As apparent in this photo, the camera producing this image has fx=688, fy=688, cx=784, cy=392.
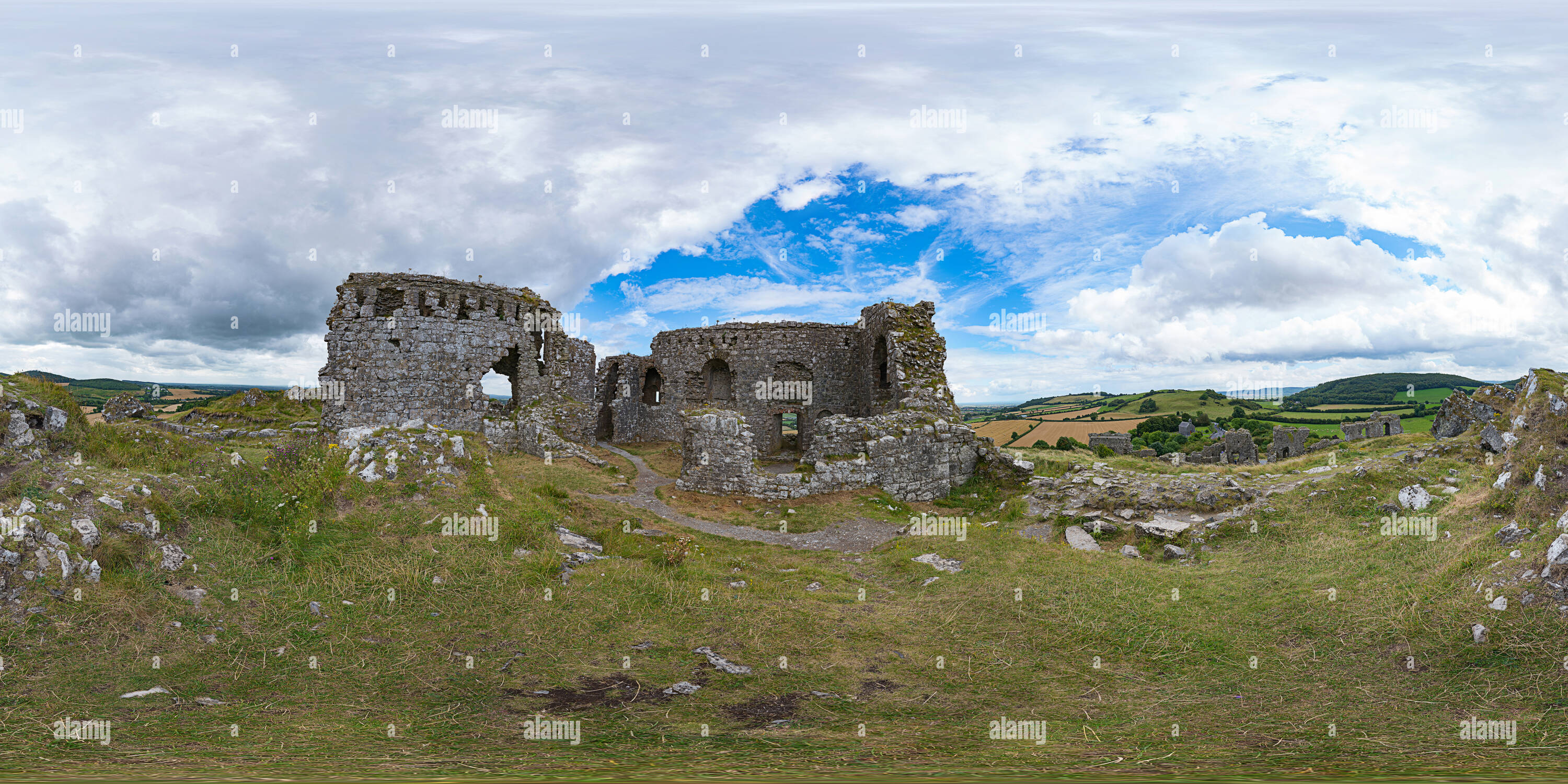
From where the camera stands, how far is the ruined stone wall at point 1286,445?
27391 millimetres

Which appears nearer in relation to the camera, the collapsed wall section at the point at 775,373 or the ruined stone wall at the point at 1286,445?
the ruined stone wall at the point at 1286,445

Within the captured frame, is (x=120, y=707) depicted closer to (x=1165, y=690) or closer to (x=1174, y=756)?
(x=1174, y=756)

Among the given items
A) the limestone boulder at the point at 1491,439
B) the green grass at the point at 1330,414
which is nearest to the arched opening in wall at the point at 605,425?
the limestone boulder at the point at 1491,439

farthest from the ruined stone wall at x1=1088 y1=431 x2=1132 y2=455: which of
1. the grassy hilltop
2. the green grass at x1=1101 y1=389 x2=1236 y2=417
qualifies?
the green grass at x1=1101 y1=389 x2=1236 y2=417

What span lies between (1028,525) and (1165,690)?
909cm

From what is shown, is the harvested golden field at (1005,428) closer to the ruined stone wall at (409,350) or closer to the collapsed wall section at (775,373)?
the collapsed wall section at (775,373)

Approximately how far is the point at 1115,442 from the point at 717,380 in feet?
60.5

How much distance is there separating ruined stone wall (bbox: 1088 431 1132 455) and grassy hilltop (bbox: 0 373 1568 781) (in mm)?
19216

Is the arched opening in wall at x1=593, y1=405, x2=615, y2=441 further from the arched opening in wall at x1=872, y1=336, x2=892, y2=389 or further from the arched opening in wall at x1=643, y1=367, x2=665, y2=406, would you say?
the arched opening in wall at x1=872, y1=336, x2=892, y2=389

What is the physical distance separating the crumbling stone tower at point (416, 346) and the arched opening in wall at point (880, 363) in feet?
43.8

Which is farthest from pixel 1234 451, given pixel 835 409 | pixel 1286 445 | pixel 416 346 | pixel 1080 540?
pixel 416 346

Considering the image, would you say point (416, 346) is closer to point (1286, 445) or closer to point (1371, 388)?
point (1286, 445)

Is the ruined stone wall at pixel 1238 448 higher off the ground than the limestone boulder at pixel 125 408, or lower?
lower

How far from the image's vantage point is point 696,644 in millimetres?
8008
